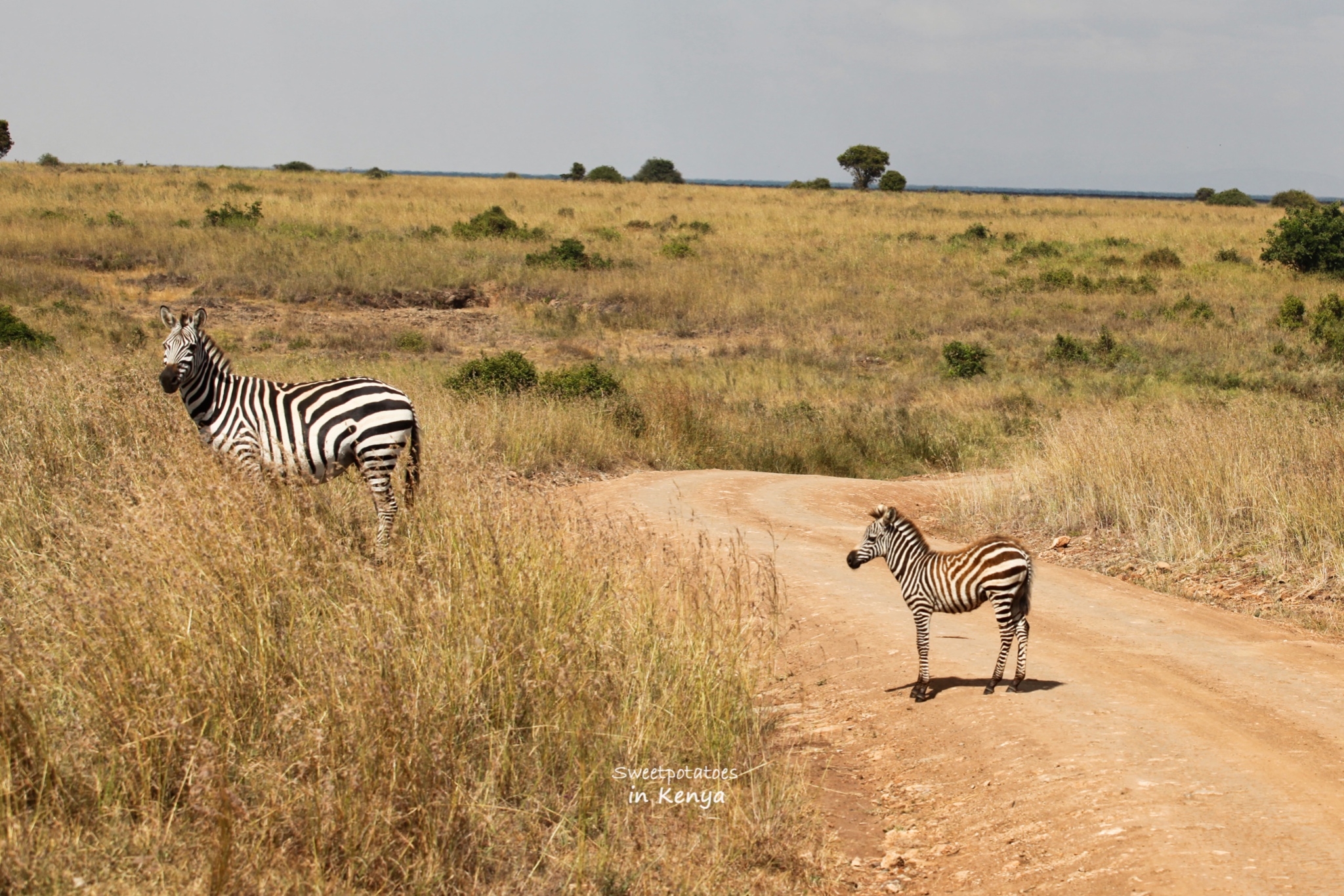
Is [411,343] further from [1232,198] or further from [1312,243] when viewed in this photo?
[1232,198]

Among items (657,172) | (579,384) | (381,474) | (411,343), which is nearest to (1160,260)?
(411,343)

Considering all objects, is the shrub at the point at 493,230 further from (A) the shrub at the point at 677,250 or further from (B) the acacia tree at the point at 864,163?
(B) the acacia tree at the point at 864,163

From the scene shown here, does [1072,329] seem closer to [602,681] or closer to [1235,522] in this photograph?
[1235,522]

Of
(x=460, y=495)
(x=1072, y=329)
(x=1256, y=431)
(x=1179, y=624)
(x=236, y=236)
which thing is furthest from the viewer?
(x=236, y=236)

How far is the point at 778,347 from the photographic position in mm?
25984

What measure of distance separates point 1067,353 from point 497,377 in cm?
1412

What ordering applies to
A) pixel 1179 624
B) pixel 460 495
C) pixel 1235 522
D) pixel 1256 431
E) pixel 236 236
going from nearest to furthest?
pixel 460 495
pixel 1179 624
pixel 1235 522
pixel 1256 431
pixel 236 236

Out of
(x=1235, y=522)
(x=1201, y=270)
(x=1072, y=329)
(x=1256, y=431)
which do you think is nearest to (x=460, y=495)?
(x=1235, y=522)

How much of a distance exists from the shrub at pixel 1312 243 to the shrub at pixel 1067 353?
624 inches

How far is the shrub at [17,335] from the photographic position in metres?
16.6

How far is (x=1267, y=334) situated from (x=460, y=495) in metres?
26.0

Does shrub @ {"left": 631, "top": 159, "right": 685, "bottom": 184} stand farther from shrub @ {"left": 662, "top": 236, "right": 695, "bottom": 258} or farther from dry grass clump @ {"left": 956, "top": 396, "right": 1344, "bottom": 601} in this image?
dry grass clump @ {"left": 956, "top": 396, "right": 1344, "bottom": 601}

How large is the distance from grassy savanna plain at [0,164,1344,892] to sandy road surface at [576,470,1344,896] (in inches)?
24.3

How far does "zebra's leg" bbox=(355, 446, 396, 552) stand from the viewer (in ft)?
24.9
